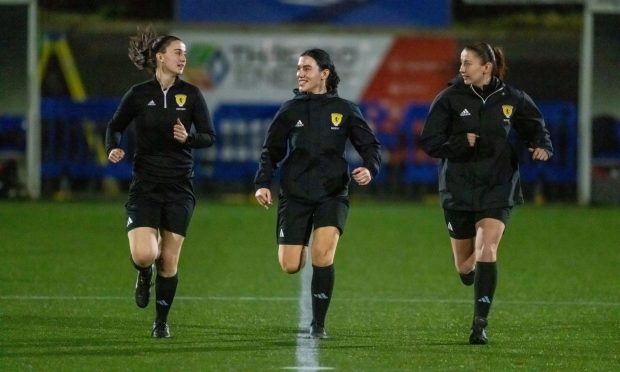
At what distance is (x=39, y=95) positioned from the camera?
1017 inches

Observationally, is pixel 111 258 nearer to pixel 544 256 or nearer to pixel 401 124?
pixel 544 256

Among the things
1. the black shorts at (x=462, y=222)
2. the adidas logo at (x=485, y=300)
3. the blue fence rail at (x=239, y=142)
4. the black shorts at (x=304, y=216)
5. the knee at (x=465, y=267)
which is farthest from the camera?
the blue fence rail at (x=239, y=142)

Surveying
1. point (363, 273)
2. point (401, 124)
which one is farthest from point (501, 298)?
point (401, 124)

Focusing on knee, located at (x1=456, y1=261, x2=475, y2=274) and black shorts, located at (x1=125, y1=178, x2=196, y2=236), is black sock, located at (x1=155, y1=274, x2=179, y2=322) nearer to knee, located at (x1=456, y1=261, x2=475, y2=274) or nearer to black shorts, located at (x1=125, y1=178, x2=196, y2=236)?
black shorts, located at (x1=125, y1=178, x2=196, y2=236)

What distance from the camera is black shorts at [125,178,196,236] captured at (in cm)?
1025

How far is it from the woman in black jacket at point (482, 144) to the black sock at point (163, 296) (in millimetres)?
1908

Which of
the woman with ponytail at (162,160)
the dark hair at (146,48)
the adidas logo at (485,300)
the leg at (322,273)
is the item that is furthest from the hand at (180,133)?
the adidas logo at (485,300)

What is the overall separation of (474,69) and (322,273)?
1666mm

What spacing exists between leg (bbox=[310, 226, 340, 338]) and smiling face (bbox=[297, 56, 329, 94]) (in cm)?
93

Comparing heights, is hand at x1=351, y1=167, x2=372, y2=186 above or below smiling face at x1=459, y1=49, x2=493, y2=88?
below

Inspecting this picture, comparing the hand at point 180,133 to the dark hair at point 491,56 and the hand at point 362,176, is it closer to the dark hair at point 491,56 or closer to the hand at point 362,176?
the hand at point 362,176

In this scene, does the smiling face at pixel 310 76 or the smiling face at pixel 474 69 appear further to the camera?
Result: the smiling face at pixel 310 76

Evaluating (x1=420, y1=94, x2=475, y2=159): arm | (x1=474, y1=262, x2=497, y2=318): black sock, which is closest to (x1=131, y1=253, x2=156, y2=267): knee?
(x1=420, y1=94, x2=475, y2=159): arm

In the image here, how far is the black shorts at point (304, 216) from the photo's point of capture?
10.4 meters
